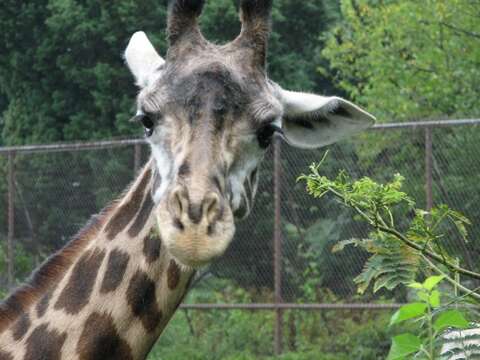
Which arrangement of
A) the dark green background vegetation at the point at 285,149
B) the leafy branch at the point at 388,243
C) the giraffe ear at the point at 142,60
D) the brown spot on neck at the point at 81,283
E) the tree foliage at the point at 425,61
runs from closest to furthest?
the leafy branch at the point at 388,243 < the brown spot on neck at the point at 81,283 < the giraffe ear at the point at 142,60 < the dark green background vegetation at the point at 285,149 < the tree foliage at the point at 425,61

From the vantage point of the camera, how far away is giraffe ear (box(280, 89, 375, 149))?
4.44 m

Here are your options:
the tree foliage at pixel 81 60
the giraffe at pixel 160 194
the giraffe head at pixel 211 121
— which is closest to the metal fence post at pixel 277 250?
the giraffe head at pixel 211 121

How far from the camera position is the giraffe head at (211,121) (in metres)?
3.38

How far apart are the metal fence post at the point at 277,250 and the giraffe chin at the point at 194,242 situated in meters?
8.00

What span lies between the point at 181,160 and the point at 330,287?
7725mm

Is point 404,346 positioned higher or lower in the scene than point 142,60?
higher

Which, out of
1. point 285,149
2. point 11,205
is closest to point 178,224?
point 285,149

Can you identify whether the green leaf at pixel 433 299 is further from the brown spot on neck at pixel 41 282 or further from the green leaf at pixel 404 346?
the brown spot on neck at pixel 41 282

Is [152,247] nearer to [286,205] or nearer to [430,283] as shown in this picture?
[430,283]

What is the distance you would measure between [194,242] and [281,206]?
8243 mm

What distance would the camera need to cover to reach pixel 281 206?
1154cm

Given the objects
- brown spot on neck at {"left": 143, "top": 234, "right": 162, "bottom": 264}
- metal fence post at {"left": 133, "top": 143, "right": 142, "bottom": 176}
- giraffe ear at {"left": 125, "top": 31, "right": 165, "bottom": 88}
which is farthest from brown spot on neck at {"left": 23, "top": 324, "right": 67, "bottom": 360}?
metal fence post at {"left": 133, "top": 143, "right": 142, "bottom": 176}

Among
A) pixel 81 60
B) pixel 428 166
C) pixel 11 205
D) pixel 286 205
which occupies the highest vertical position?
pixel 428 166

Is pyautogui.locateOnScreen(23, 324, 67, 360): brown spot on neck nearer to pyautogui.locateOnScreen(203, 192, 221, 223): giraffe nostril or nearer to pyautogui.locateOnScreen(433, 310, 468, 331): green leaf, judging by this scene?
pyautogui.locateOnScreen(203, 192, 221, 223): giraffe nostril
